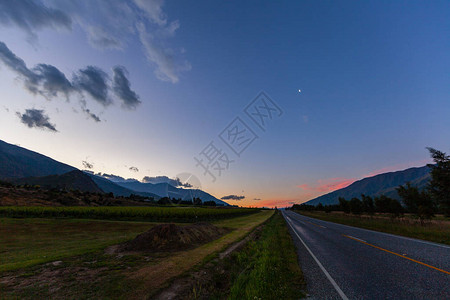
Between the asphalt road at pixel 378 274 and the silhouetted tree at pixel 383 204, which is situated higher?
the silhouetted tree at pixel 383 204

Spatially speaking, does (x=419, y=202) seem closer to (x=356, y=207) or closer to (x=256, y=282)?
(x=356, y=207)

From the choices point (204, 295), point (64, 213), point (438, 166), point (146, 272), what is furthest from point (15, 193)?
point (438, 166)

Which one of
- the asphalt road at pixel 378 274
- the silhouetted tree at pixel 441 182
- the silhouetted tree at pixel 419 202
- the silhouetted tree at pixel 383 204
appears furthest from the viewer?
the silhouetted tree at pixel 383 204

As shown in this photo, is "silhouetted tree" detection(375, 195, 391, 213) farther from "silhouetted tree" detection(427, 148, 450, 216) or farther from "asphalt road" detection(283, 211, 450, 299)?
"asphalt road" detection(283, 211, 450, 299)

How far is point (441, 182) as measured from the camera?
21.4 meters

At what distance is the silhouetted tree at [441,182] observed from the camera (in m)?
21.1

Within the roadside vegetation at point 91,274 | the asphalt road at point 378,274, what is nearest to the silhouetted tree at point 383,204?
the asphalt road at point 378,274

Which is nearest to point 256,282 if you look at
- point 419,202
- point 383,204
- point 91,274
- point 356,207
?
point 91,274

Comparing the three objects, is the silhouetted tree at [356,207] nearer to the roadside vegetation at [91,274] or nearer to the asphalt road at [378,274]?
the asphalt road at [378,274]

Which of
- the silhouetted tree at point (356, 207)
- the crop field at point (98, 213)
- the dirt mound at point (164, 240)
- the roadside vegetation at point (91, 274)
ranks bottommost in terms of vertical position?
the roadside vegetation at point (91, 274)

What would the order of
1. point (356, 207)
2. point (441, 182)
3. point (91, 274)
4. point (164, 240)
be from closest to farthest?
point (91, 274)
point (164, 240)
point (441, 182)
point (356, 207)

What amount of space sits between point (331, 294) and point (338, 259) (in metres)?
4.68

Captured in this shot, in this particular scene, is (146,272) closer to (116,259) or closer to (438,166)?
(116,259)

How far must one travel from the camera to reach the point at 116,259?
10422 millimetres
